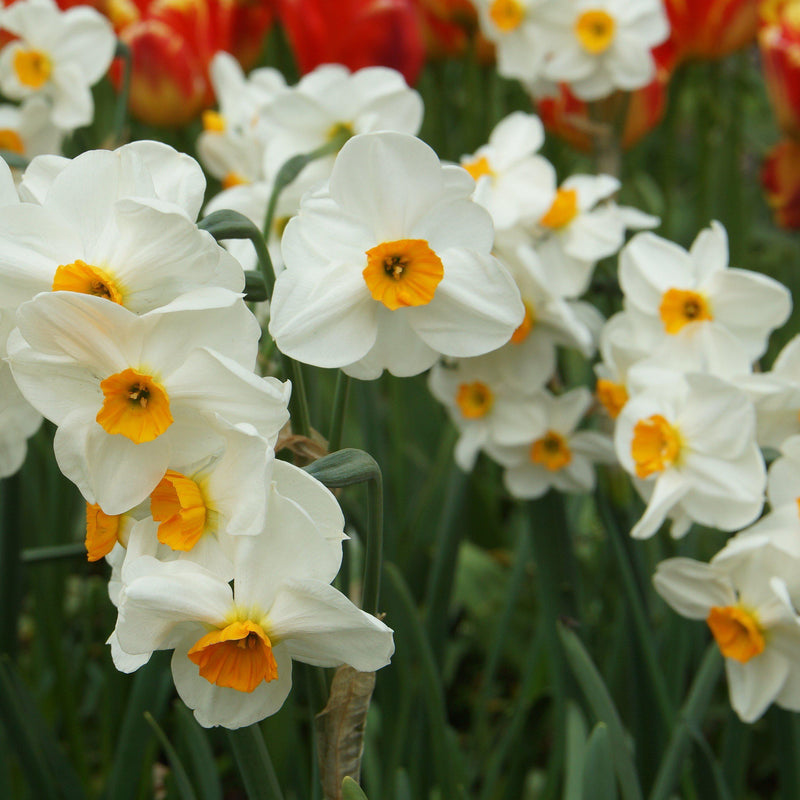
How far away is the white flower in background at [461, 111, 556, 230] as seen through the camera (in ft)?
3.23

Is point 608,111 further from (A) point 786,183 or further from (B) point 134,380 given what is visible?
(B) point 134,380

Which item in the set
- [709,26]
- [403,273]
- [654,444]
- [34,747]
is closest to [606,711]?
[654,444]

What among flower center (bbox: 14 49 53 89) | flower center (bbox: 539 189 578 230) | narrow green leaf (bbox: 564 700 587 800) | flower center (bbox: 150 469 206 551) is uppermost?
flower center (bbox: 150 469 206 551)

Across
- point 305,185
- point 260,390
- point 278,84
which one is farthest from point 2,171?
point 278,84

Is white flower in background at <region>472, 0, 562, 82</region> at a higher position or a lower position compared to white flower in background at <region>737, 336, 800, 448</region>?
higher

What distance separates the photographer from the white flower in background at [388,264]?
0.63 m

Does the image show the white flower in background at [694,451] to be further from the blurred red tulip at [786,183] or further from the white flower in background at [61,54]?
the blurred red tulip at [786,183]

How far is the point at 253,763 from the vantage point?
66 centimetres

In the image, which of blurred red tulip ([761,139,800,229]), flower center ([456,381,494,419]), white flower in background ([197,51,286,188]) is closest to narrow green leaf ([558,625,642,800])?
flower center ([456,381,494,419])

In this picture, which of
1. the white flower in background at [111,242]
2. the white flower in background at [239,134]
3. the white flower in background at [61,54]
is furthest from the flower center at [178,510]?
the white flower in background at [61,54]

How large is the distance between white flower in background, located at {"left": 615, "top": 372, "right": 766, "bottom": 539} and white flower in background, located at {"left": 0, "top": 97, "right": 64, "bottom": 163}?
0.88m

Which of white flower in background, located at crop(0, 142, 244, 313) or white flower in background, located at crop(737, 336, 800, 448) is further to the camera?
white flower in background, located at crop(737, 336, 800, 448)

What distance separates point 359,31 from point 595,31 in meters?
0.59

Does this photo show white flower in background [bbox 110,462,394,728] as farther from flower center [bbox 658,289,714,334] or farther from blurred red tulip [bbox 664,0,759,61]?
blurred red tulip [bbox 664,0,759,61]
